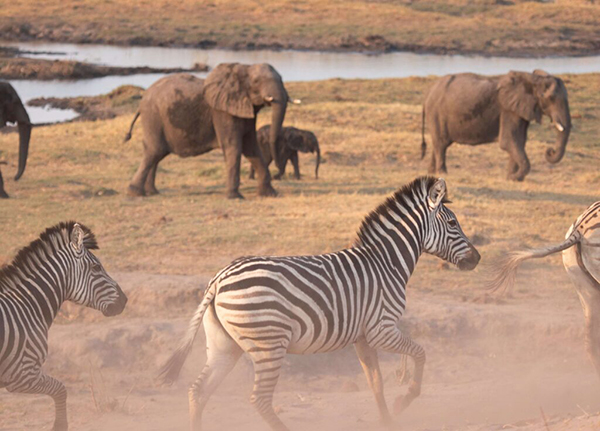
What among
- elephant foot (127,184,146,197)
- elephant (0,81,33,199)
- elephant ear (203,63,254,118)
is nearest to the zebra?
elephant ear (203,63,254,118)

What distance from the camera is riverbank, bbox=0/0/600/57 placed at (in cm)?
5409

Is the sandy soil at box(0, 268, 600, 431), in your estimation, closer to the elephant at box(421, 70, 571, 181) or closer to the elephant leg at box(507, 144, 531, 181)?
the elephant leg at box(507, 144, 531, 181)

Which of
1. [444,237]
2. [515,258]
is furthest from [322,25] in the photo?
[444,237]

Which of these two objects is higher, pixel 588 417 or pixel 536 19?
pixel 588 417

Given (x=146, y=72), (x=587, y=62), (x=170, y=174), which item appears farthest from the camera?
(x=587, y=62)

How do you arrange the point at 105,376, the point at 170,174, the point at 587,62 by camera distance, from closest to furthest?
1. the point at 105,376
2. the point at 170,174
3. the point at 587,62

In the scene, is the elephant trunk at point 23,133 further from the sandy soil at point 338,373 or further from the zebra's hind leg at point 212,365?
the zebra's hind leg at point 212,365

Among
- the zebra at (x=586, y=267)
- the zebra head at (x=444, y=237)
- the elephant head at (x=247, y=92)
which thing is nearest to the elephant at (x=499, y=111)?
the elephant head at (x=247, y=92)

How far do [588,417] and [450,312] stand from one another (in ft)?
11.9

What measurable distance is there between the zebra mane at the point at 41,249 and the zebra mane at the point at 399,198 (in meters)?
2.07

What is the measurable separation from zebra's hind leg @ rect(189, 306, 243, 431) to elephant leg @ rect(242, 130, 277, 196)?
10.3 meters

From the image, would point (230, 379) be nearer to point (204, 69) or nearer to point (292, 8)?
point (204, 69)

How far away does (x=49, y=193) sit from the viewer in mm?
16500

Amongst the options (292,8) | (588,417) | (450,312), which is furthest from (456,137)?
(292,8)
